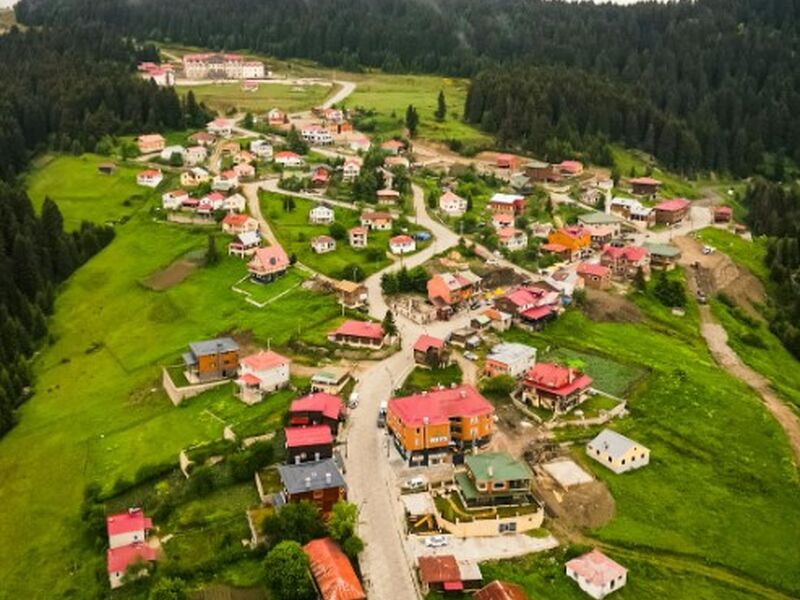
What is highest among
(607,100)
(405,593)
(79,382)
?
(607,100)

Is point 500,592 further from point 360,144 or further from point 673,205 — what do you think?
point 360,144

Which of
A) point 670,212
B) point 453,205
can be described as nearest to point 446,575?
point 453,205

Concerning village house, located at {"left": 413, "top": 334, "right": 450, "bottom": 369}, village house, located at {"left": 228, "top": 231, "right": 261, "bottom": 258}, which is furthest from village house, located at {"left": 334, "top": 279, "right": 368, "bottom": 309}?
village house, located at {"left": 228, "top": 231, "right": 261, "bottom": 258}

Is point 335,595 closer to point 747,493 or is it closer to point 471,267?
point 747,493

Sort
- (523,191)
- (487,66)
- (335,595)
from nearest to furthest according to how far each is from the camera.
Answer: (335,595) < (523,191) < (487,66)

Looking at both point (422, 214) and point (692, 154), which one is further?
point (692, 154)

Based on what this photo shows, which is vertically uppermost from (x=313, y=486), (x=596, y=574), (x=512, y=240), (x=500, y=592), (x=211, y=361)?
(x=512, y=240)

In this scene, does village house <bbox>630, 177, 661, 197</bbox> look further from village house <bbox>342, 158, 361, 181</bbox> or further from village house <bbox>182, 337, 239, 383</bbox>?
village house <bbox>182, 337, 239, 383</bbox>

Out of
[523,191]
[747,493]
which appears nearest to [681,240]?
[523,191]
